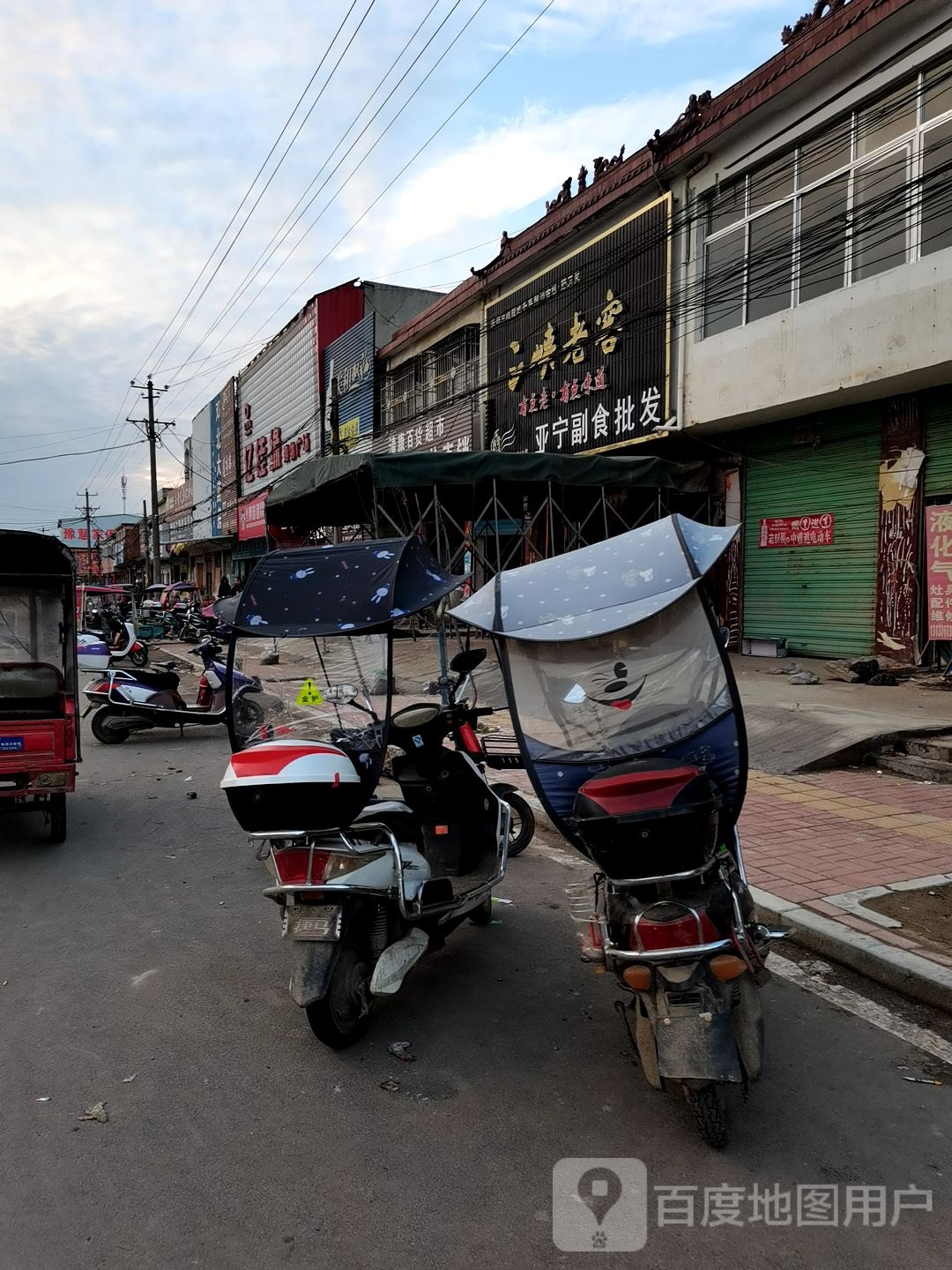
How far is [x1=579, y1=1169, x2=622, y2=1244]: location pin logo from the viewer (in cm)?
231

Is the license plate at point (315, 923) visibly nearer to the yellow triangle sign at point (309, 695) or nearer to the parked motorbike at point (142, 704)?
the yellow triangle sign at point (309, 695)

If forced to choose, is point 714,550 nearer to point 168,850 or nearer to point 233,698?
point 233,698

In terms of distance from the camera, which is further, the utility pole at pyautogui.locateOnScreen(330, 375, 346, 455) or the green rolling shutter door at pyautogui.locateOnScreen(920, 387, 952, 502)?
the utility pole at pyautogui.locateOnScreen(330, 375, 346, 455)

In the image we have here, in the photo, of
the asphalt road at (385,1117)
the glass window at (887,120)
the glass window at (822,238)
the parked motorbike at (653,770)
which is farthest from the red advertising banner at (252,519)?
the parked motorbike at (653,770)

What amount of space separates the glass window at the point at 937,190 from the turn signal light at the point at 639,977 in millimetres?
10265

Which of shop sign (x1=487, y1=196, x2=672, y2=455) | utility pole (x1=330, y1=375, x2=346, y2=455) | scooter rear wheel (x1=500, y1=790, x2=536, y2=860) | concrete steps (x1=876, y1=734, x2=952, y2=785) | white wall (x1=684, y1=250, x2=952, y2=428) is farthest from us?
utility pole (x1=330, y1=375, x2=346, y2=455)

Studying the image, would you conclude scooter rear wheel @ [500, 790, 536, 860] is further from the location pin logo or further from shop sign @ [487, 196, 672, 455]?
shop sign @ [487, 196, 672, 455]

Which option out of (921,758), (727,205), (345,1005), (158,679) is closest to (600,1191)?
(345,1005)

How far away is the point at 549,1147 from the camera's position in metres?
Answer: 2.58

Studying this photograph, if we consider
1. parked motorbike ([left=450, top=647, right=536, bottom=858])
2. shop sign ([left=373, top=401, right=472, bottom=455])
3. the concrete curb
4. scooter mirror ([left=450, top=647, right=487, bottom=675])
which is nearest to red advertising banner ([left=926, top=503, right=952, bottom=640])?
the concrete curb

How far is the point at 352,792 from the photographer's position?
10.5 feet

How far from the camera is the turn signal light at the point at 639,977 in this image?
254 cm

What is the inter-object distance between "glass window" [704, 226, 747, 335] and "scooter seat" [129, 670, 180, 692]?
9454mm

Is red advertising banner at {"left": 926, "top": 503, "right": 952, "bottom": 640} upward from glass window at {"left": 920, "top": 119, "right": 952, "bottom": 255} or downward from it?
downward
